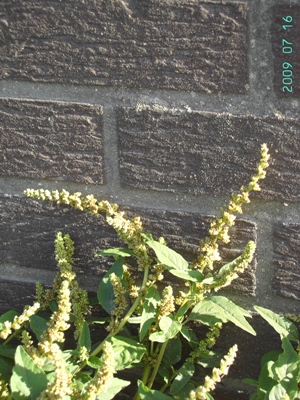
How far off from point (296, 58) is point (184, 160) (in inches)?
10.3

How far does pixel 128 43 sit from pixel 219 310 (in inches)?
18.8

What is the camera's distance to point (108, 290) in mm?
1153

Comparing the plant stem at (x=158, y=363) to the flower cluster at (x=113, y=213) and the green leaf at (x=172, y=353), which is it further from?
the flower cluster at (x=113, y=213)

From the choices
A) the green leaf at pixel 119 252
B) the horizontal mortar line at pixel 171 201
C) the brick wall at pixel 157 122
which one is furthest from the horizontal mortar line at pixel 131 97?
the green leaf at pixel 119 252

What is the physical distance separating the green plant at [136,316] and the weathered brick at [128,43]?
0.17 meters

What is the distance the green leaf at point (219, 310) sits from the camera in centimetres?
101

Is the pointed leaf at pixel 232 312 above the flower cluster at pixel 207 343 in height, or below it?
above

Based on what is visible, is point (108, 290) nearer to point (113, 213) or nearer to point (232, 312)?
point (113, 213)

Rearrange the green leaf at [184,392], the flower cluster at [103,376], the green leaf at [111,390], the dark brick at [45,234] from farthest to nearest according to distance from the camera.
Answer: the dark brick at [45,234] < the green leaf at [184,392] < the green leaf at [111,390] < the flower cluster at [103,376]

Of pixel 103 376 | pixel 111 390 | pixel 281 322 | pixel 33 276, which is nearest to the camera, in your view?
pixel 103 376

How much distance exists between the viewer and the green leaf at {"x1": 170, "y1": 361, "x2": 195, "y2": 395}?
1.09 metres

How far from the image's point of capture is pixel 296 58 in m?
0.99

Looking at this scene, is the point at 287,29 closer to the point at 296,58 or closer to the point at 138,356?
the point at 296,58
